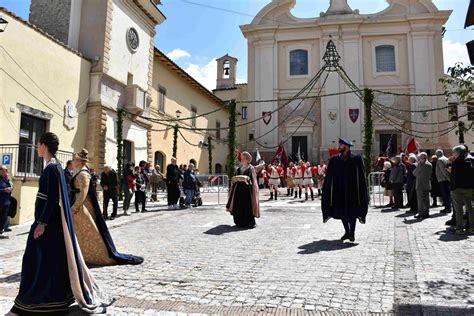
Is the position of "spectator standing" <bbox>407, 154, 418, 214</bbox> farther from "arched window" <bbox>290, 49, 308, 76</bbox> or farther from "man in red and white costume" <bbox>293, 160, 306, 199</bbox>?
"arched window" <bbox>290, 49, 308, 76</bbox>

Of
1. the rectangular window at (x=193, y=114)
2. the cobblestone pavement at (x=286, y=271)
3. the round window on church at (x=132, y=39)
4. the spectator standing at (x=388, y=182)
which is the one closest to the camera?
the cobblestone pavement at (x=286, y=271)

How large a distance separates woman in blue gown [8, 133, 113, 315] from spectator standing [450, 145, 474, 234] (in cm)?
692

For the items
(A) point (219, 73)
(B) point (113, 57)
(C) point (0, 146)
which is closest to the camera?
(C) point (0, 146)

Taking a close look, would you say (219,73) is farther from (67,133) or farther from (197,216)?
(197,216)

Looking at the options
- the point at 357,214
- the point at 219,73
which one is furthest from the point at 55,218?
the point at 219,73

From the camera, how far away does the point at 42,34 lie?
48.3ft

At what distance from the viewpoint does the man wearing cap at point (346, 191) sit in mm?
7379

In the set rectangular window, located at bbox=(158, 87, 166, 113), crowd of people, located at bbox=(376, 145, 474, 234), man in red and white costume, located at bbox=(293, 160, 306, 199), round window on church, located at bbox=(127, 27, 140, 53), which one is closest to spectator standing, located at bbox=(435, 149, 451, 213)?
crowd of people, located at bbox=(376, 145, 474, 234)

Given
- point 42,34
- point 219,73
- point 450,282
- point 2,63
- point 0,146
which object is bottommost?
point 450,282

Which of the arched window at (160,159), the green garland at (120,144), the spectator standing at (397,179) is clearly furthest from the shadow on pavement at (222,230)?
the arched window at (160,159)

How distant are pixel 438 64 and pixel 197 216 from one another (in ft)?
91.9

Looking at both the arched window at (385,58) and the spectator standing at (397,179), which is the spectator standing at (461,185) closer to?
the spectator standing at (397,179)

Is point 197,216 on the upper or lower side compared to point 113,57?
lower

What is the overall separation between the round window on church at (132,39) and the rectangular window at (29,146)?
22.7 ft
